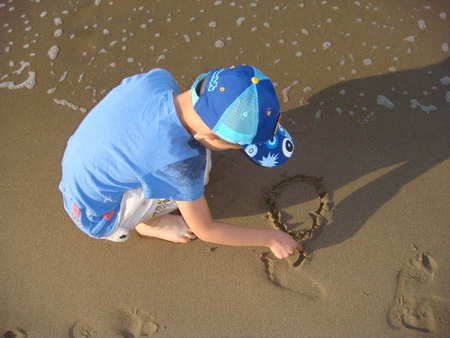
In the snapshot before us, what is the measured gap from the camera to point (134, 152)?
62.9 inches

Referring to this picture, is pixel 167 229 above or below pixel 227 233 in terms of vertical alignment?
below

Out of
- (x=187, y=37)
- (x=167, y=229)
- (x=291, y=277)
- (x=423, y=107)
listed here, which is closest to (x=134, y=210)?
(x=167, y=229)

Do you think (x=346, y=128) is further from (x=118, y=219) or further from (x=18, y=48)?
(x=18, y=48)

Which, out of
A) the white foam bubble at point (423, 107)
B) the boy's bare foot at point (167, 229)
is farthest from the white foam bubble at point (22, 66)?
the white foam bubble at point (423, 107)

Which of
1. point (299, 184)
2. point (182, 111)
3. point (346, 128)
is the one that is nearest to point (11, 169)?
point (182, 111)

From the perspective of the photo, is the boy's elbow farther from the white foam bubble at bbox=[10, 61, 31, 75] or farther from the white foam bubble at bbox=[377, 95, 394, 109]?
the white foam bubble at bbox=[10, 61, 31, 75]

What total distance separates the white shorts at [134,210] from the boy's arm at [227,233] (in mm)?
236

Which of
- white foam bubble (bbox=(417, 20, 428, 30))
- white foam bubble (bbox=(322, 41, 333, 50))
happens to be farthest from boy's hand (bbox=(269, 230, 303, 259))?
white foam bubble (bbox=(417, 20, 428, 30))

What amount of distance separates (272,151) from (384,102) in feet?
3.63

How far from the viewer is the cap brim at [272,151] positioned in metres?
1.75

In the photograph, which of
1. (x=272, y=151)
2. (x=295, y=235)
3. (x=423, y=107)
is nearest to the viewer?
(x=272, y=151)

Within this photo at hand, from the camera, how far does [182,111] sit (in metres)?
1.58

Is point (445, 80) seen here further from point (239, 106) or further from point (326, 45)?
point (239, 106)

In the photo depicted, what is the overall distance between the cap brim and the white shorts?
0.27 metres
